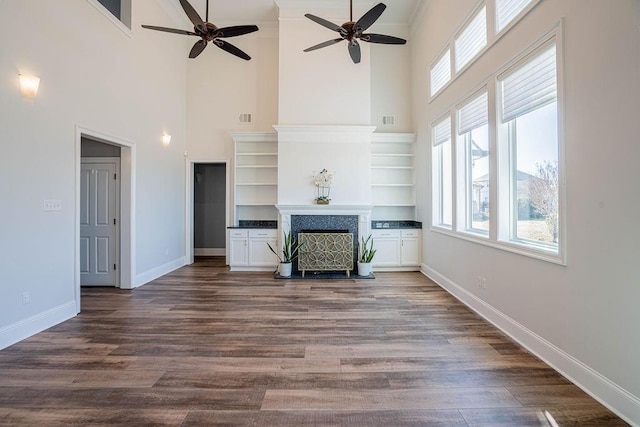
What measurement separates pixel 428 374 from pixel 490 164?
7.51 feet

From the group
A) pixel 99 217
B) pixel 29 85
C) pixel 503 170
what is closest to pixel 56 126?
pixel 29 85

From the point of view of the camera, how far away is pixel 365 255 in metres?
5.61

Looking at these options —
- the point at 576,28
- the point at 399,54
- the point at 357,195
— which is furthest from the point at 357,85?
the point at 576,28

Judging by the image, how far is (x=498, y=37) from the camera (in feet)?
10.2

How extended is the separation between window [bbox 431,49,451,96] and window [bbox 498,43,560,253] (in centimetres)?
165

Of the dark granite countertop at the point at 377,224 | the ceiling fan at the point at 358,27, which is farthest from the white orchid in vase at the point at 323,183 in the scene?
the ceiling fan at the point at 358,27

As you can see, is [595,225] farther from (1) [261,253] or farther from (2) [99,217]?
(2) [99,217]

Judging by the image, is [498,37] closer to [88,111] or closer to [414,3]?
[414,3]

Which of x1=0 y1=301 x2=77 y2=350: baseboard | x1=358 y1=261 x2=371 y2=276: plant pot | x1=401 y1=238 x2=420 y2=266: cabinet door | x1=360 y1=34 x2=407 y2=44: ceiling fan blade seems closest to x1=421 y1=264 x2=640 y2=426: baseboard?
x1=358 y1=261 x2=371 y2=276: plant pot

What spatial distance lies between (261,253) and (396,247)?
2630mm

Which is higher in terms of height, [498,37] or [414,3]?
[414,3]

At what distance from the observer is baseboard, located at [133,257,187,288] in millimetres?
4895

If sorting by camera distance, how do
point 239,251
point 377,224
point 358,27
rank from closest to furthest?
point 358,27
point 239,251
point 377,224

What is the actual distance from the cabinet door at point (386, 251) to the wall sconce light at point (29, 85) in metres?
5.13
